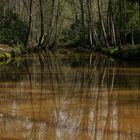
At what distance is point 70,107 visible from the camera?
1203cm

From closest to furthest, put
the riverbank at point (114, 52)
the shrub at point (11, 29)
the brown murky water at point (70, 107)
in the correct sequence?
the brown murky water at point (70, 107)
the riverbank at point (114, 52)
the shrub at point (11, 29)

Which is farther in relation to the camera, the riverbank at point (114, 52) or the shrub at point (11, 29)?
the shrub at point (11, 29)

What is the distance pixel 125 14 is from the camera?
4144cm

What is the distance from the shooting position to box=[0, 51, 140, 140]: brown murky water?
9141 millimetres

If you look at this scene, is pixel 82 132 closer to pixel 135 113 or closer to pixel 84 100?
pixel 135 113

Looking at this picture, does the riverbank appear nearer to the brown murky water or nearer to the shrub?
the shrub

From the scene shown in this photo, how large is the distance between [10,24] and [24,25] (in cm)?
274

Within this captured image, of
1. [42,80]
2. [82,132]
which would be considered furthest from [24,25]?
[82,132]

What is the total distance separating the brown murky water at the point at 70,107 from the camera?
30.0 ft

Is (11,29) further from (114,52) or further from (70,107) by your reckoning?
(70,107)

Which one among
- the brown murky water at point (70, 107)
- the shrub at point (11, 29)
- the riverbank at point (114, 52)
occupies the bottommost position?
the brown murky water at point (70, 107)

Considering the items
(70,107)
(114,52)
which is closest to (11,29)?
(114,52)

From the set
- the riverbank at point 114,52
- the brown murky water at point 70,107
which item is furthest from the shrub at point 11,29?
the brown murky water at point 70,107

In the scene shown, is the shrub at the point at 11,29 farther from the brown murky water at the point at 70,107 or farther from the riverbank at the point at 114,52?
the brown murky water at the point at 70,107
